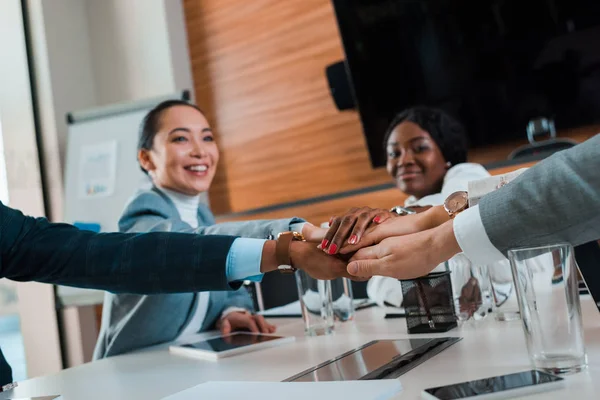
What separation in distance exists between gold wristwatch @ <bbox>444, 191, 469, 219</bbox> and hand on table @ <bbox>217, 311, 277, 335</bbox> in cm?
52

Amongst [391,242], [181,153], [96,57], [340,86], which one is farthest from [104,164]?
[391,242]

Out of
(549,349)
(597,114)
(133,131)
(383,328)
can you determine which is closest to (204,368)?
(383,328)

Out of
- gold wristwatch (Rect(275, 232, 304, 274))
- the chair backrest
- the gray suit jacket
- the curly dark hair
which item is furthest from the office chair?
gold wristwatch (Rect(275, 232, 304, 274))

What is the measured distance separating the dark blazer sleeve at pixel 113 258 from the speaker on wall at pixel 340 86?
2.34 meters

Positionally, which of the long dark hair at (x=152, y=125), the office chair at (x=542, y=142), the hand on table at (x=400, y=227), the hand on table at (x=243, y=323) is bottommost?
the hand on table at (x=243, y=323)

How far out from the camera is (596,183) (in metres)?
0.81

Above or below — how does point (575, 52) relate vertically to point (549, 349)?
above

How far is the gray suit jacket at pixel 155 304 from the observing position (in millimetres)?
1631

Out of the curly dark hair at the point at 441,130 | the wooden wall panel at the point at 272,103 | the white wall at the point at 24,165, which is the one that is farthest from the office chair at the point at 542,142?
the white wall at the point at 24,165

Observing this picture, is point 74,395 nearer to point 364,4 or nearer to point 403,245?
point 403,245

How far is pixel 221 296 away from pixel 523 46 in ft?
6.79

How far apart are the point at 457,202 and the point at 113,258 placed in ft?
2.39

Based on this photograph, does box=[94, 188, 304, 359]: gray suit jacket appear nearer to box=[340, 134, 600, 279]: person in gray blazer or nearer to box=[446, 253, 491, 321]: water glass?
box=[446, 253, 491, 321]: water glass

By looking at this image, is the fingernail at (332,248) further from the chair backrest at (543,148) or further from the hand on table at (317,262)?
the chair backrest at (543,148)
